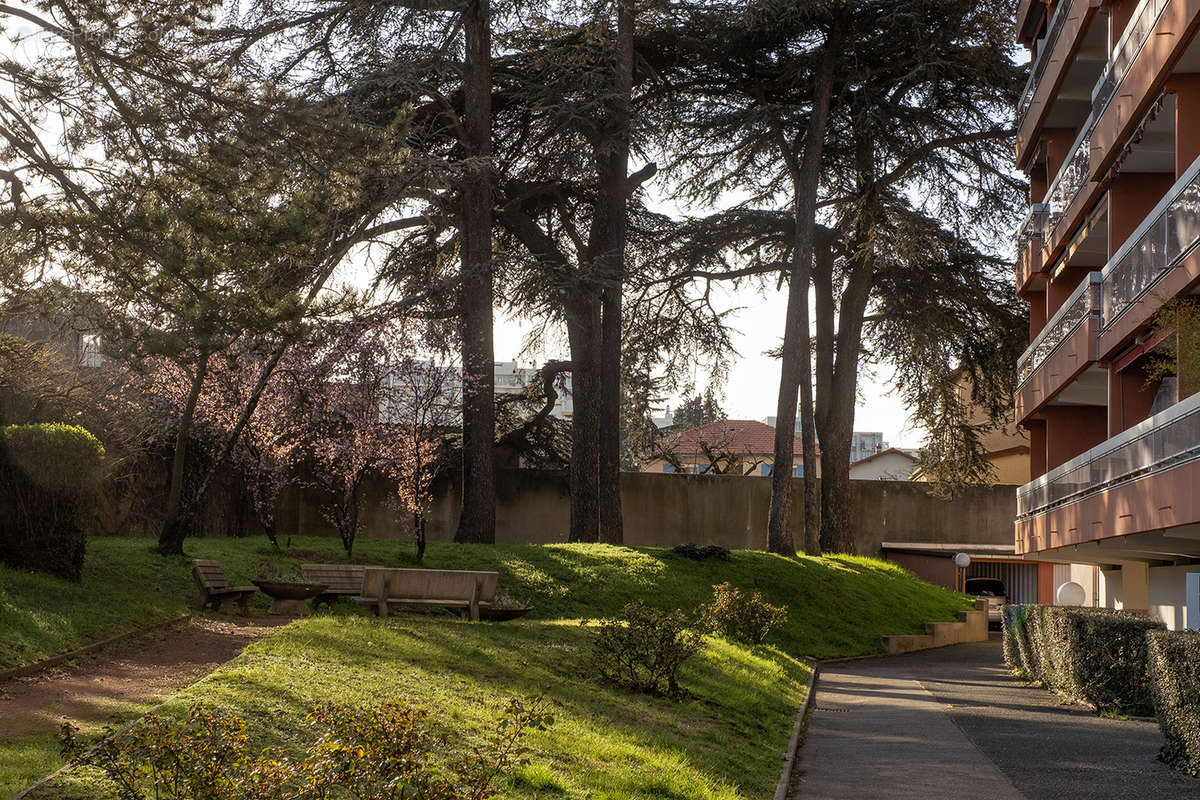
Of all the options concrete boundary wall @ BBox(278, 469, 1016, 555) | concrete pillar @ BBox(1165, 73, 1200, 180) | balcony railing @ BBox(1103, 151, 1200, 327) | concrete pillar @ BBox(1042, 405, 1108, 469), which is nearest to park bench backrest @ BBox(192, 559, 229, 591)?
concrete boundary wall @ BBox(278, 469, 1016, 555)

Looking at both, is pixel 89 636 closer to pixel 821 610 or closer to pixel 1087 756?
pixel 1087 756

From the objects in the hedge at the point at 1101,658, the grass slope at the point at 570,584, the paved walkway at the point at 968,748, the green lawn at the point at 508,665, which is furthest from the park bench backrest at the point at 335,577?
the hedge at the point at 1101,658

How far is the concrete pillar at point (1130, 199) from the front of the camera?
21.7 m

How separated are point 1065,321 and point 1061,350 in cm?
90

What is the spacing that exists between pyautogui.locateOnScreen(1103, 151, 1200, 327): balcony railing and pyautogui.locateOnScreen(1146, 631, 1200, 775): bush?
553 centimetres

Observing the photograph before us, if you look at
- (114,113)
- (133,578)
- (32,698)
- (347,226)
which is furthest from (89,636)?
(347,226)

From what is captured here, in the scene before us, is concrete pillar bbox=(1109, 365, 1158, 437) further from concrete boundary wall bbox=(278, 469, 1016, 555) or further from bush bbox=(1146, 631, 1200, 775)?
concrete boundary wall bbox=(278, 469, 1016, 555)

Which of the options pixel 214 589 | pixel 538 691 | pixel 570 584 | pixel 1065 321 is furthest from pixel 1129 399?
pixel 214 589

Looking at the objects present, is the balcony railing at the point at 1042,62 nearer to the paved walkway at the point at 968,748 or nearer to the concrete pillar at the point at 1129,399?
the concrete pillar at the point at 1129,399

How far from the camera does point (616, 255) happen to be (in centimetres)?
2603

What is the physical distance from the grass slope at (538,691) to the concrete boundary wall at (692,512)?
16.0 m

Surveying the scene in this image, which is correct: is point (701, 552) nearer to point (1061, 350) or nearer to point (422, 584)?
point (1061, 350)

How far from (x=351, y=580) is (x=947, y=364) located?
18.3 meters

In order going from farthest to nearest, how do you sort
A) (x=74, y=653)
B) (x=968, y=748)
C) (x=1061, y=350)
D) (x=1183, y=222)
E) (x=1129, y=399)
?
(x=1061, y=350), (x=1129, y=399), (x=1183, y=222), (x=968, y=748), (x=74, y=653)
